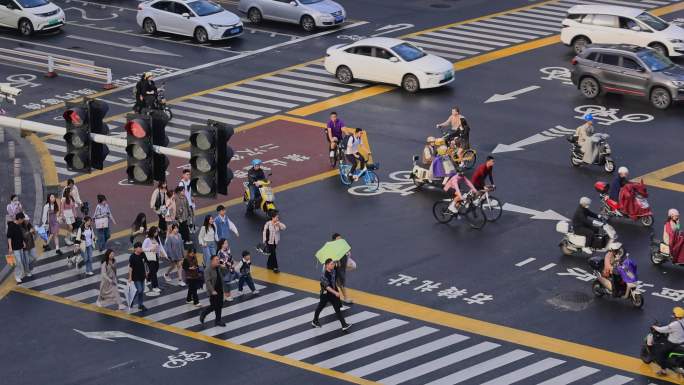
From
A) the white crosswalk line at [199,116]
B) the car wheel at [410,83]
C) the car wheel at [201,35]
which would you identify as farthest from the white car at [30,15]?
the car wheel at [410,83]

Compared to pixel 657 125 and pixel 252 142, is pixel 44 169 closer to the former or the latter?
pixel 252 142

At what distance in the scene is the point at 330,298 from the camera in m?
29.3

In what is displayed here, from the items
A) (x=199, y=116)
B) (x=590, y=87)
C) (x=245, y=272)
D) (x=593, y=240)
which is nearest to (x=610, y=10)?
(x=590, y=87)

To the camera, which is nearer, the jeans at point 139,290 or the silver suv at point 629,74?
the jeans at point 139,290

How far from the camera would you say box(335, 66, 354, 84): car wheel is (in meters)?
48.3

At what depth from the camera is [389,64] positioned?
47.3 meters

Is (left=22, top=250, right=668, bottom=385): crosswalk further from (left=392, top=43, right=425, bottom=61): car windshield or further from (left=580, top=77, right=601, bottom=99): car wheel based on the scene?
(left=580, top=77, right=601, bottom=99): car wheel

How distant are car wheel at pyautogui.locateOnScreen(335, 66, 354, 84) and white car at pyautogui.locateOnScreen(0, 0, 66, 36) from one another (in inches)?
529

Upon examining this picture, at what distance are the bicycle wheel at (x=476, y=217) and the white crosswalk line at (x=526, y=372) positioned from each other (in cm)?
770

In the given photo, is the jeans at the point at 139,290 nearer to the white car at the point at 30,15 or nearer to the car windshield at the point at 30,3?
the white car at the point at 30,15

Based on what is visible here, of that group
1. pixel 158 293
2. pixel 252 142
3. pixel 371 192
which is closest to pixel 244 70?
pixel 252 142

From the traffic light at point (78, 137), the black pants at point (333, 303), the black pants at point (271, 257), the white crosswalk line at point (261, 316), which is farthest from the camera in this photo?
the black pants at point (271, 257)

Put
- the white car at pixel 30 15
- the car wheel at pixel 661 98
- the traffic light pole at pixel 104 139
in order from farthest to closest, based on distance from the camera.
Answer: the white car at pixel 30 15 < the car wheel at pixel 661 98 < the traffic light pole at pixel 104 139

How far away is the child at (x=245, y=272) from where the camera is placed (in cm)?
3111
